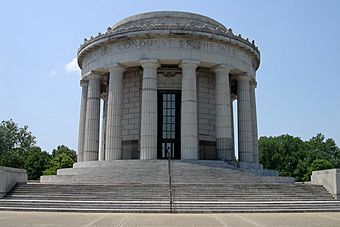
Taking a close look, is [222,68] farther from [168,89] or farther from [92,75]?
[92,75]

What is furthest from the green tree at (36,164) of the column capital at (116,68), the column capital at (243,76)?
the column capital at (243,76)

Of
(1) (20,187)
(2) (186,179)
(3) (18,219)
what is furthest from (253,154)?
(3) (18,219)

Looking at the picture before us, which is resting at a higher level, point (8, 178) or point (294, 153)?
point (294, 153)

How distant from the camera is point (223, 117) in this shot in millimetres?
36156

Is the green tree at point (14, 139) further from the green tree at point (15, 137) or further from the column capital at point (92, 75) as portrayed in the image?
the column capital at point (92, 75)

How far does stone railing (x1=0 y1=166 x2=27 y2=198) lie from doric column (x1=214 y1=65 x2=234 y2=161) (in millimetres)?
17394

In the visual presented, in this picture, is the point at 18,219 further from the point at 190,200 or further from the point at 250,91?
the point at 250,91

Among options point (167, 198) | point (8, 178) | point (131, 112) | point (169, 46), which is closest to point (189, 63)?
point (169, 46)

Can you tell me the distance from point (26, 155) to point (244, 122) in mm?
58423

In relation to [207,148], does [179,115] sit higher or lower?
higher

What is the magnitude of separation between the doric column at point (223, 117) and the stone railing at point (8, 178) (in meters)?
17.4

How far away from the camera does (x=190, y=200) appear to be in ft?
Answer: 69.6

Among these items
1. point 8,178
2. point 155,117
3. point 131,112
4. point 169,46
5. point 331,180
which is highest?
point 169,46

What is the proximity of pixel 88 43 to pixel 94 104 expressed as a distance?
6072 mm
